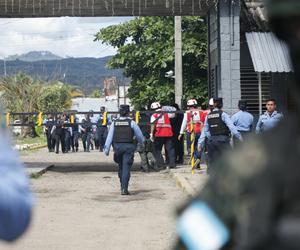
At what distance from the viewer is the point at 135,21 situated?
113ft

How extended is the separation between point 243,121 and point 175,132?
15.2ft

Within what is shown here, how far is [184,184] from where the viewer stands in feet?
50.5

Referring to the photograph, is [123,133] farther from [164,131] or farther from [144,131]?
[144,131]

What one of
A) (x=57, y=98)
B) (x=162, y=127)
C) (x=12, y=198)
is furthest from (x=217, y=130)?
(x=57, y=98)

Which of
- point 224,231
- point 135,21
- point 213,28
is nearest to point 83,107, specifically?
point 135,21

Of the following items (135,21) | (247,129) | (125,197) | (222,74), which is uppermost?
(135,21)

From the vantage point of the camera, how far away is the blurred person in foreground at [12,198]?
2.22m

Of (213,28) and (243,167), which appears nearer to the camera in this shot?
(243,167)

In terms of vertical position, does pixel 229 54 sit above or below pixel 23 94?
above

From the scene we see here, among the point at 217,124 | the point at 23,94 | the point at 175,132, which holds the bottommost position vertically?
the point at 175,132

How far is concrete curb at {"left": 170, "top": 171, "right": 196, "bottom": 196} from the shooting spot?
14.0 m

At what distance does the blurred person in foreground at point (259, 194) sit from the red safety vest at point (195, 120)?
17.0 meters

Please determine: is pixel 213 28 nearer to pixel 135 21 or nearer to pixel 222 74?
pixel 222 74

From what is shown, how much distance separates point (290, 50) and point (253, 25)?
16989 millimetres
